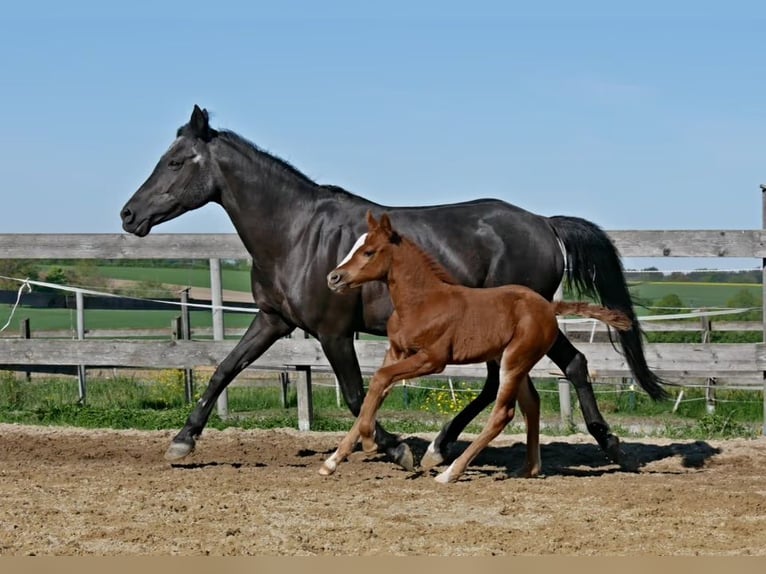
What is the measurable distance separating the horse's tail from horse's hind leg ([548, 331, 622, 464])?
0.49m

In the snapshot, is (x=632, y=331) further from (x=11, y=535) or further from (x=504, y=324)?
(x=11, y=535)

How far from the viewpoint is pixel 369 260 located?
6316 millimetres

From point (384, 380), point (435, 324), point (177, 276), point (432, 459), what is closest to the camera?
point (384, 380)

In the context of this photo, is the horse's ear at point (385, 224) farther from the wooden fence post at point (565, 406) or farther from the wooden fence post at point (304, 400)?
the wooden fence post at point (565, 406)

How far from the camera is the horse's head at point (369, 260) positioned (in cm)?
624

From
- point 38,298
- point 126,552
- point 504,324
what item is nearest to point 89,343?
point 504,324

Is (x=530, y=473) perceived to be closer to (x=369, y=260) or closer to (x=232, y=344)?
(x=369, y=260)

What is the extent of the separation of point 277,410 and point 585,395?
14.1 feet

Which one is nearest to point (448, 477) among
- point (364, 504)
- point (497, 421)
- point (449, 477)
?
point (449, 477)

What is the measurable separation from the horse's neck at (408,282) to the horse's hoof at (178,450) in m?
2.05

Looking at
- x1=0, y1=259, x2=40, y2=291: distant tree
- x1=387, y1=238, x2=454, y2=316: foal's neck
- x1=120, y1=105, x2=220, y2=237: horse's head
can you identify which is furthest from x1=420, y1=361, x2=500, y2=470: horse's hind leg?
x1=0, y1=259, x2=40, y2=291: distant tree

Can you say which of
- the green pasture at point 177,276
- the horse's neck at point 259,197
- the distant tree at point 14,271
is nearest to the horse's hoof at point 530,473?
the horse's neck at point 259,197

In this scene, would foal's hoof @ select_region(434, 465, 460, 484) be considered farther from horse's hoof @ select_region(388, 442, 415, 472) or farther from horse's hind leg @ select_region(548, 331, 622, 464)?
horse's hind leg @ select_region(548, 331, 622, 464)

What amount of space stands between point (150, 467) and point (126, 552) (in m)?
2.78
